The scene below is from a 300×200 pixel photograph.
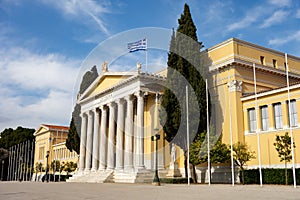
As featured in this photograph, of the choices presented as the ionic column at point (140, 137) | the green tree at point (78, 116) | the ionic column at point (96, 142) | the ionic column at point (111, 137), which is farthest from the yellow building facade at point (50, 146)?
the ionic column at point (140, 137)

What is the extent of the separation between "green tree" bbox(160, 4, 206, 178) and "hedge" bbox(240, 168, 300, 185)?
5651mm

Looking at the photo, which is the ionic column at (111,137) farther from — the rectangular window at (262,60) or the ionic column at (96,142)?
the rectangular window at (262,60)

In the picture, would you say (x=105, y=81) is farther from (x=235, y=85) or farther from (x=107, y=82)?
(x=235, y=85)

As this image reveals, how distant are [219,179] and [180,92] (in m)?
8.78

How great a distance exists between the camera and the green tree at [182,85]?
30.3 metres

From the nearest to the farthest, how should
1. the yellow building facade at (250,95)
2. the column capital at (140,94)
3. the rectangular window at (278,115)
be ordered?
the yellow building facade at (250,95), the rectangular window at (278,115), the column capital at (140,94)

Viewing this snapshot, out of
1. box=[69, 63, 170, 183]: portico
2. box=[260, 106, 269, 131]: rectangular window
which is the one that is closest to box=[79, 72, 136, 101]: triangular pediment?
box=[69, 63, 170, 183]: portico

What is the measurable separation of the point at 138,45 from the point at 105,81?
27.4ft

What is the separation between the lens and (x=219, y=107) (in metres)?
33.6

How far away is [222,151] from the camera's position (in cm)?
2839

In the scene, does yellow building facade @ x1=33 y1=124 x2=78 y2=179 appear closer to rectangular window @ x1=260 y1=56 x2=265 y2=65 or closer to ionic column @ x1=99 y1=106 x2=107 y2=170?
ionic column @ x1=99 y1=106 x2=107 y2=170

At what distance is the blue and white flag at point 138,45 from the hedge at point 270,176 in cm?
1750

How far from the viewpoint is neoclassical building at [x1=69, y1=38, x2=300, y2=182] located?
29.2m

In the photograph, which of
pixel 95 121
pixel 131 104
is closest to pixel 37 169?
pixel 95 121
